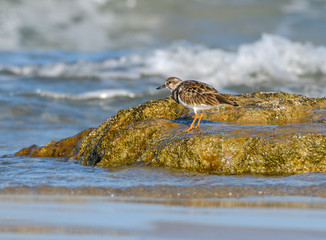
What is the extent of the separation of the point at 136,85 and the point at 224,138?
498 inches

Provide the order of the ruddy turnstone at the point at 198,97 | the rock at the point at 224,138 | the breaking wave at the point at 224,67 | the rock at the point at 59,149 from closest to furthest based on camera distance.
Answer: the rock at the point at 224,138 < the ruddy turnstone at the point at 198,97 < the rock at the point at 59,149 < the breaking wave at the point at 224,67

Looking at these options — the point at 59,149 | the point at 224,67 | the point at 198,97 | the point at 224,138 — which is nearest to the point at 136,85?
the point at 224,67

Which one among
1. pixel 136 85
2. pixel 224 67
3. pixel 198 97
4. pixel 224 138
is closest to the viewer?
pixel 224 138

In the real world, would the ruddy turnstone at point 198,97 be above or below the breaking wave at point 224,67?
below

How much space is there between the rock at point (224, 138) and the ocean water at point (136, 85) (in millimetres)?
271

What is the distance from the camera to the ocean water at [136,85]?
4648 mm

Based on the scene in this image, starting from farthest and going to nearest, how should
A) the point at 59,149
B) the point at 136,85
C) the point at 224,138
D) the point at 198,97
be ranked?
the point at 136,85
the point at 59,149
the point at 198,97
the point at 224,138

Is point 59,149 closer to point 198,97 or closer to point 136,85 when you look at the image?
point 198,97

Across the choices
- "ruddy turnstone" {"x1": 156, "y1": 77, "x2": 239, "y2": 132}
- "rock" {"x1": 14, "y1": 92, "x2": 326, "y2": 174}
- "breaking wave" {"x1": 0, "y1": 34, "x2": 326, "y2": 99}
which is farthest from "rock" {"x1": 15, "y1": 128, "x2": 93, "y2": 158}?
"breaking wave" {"x1": 0, "y1": 34, "x2": 326, "y2": 99}

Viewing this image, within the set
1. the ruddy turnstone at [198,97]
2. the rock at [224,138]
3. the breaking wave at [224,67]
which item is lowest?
the rock at [224,138]

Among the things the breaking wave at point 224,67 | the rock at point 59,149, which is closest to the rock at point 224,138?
the rock at point 59,149

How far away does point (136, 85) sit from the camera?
19.1 metres

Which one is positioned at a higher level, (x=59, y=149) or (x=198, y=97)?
(x=198, y=97)

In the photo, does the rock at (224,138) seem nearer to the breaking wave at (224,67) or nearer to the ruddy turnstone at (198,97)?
the ruddy turnstone at (198,97)
